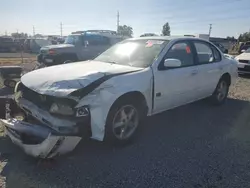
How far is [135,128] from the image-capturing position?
3.92 meters

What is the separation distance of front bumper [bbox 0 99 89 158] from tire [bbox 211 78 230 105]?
12.6ft

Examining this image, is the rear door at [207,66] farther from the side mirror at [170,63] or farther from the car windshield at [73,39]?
the car windshield at [73,39]

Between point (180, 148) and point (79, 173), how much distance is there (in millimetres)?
1554

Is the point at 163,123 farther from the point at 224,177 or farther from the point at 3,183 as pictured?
the point at 3,183

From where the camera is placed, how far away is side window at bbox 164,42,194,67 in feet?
14.9

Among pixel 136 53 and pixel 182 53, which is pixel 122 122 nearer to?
pixel 136 53

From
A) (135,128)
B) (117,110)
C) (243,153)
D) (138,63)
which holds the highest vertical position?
(138,63)

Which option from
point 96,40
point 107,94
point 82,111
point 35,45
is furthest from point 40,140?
point 35,45

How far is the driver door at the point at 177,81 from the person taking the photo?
418 cm

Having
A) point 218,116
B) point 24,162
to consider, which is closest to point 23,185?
point 24,162

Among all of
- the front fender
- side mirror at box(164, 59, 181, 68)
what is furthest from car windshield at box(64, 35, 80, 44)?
the front fender

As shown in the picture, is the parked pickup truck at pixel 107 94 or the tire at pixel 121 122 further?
the tire at pixel 121 122

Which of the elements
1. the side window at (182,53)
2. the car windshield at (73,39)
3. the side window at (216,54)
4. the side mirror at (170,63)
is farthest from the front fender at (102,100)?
the car windshield at (73,39)

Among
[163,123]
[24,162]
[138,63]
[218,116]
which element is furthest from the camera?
[218,116]
